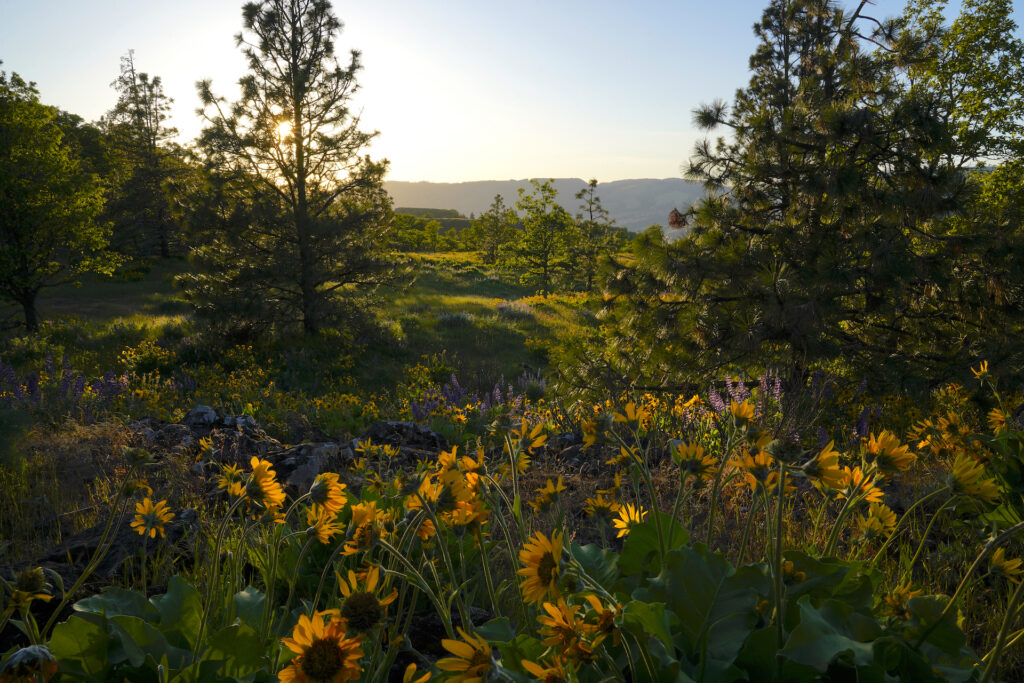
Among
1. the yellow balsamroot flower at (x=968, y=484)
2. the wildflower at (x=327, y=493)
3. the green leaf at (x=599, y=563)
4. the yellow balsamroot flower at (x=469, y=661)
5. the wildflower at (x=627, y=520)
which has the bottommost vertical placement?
the green leaf at (x=599, y=563)

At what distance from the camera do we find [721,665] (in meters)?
1.07

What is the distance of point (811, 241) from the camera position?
15.0ft

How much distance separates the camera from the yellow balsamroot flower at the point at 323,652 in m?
0.86

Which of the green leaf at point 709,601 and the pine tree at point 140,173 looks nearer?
the green leaf at point 709,601

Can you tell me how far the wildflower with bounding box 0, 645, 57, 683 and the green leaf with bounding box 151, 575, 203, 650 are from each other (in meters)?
0.38

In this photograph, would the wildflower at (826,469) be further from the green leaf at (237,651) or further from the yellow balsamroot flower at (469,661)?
the green leaf at (237,651)

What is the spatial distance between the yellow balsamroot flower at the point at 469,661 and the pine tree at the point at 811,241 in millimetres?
4086

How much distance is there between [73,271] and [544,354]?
41.5 feet

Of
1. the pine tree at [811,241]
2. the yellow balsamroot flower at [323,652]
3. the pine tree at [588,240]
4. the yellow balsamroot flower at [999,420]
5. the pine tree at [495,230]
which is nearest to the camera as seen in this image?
the yellow balsamroot flower at [323,652]

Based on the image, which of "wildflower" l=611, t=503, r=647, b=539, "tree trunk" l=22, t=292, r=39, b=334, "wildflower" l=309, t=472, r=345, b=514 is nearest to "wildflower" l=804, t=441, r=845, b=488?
"wildflower" l=611, t=503, r=647, b=539

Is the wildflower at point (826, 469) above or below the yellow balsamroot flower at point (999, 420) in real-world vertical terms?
above

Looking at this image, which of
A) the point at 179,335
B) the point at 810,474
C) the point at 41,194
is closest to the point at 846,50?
the point at 810,474

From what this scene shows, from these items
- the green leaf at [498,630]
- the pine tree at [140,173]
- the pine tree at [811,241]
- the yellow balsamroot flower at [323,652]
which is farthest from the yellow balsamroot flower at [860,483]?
the pine tree at [140,173]

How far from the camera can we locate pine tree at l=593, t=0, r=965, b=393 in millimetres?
4355
